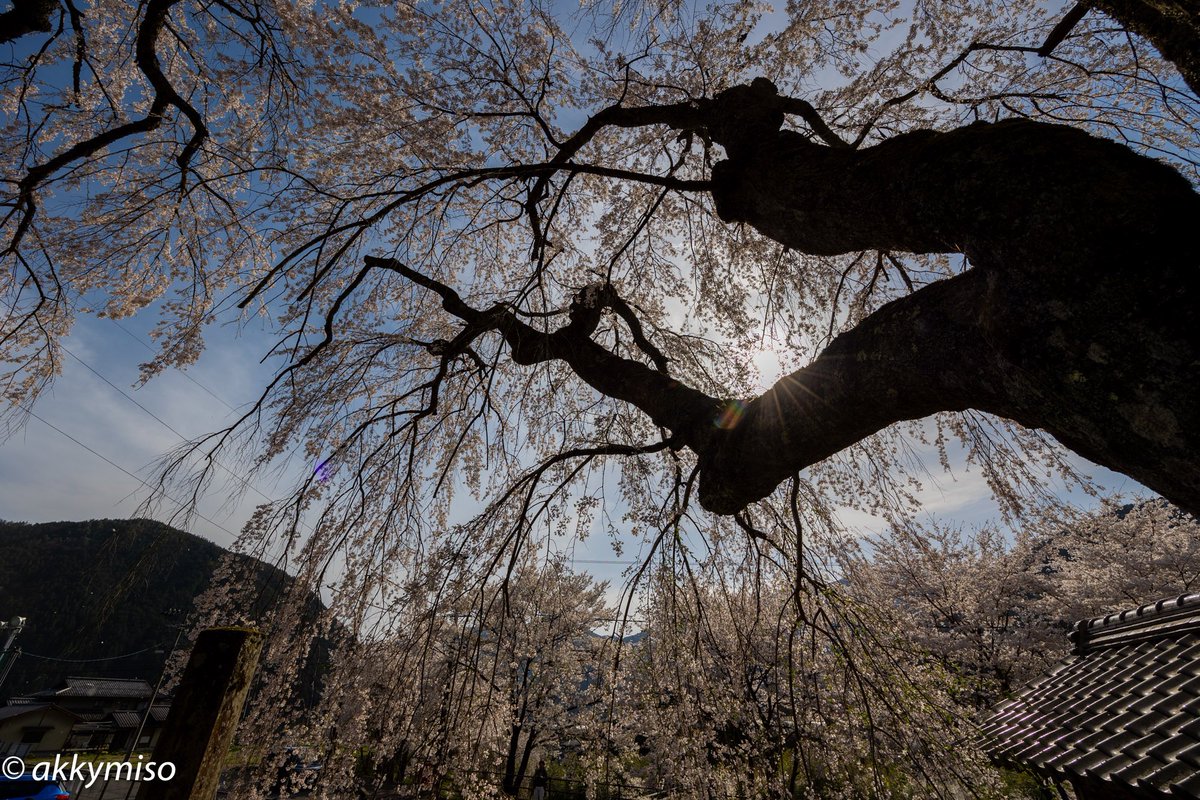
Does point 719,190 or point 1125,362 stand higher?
point 719,190

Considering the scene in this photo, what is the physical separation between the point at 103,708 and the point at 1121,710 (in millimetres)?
58210


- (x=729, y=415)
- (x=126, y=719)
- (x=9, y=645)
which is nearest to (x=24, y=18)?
(x=729, y=415)

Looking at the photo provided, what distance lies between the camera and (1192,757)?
278cm

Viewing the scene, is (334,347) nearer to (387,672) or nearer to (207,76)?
(387,672)

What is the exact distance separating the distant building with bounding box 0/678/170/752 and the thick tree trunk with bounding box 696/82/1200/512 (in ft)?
136

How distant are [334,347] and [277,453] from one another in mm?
922

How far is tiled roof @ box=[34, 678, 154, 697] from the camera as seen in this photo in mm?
33938

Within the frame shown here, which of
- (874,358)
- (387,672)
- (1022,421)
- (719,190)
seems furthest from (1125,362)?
(387,672)

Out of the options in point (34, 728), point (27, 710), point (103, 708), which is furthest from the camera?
point (103, 708)

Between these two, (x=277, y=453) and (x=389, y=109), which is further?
(x=389, y=109)

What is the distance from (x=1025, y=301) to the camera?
1.27 m

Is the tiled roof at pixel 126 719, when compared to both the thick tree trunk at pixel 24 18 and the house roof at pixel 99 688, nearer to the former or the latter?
the house roof at pixel 99 688

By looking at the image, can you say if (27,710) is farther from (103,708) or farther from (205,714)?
(205,714)

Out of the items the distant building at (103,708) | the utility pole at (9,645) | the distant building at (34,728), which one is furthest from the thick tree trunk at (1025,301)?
the distant building at (34,728)
